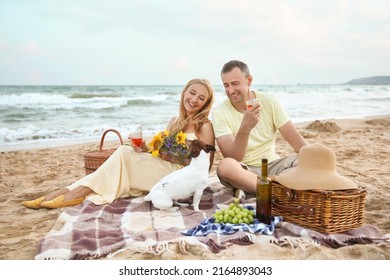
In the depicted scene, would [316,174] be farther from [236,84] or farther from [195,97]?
[195,97]

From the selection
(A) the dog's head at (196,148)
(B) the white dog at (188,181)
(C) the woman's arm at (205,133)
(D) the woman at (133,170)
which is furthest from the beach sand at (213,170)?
(C) the woman's arm at (205,133)

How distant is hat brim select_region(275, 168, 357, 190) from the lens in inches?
93.7

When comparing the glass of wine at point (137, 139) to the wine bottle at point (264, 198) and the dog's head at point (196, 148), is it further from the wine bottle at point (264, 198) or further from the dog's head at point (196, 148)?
the wine bottle at point (264, 198)

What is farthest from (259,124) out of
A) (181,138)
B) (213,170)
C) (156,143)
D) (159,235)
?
(159,235)

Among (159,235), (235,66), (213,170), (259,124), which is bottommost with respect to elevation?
(213,170)

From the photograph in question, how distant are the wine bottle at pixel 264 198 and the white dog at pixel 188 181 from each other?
505 mm

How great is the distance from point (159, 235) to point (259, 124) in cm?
147

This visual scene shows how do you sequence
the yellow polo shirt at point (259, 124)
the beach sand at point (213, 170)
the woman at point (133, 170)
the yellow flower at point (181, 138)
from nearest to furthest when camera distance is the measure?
the beach sand at point (213, 170) < the yellow flower at point (181, 138) < the woman at point (133, 170) < the yellow polo shirt at point (259, 124)

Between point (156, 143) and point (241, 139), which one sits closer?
point (241, 139)

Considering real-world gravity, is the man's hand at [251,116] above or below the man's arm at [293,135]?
above

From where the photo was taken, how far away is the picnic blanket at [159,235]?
2.28 metres

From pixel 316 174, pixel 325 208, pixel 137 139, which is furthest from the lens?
pixel 137 139

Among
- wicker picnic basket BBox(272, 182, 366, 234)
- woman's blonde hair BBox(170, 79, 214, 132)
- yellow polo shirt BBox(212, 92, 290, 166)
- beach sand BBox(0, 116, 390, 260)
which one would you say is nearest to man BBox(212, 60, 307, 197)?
yellow polo shirt BBox(212, 92, 290, 166)

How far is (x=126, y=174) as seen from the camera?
11.0 ft
